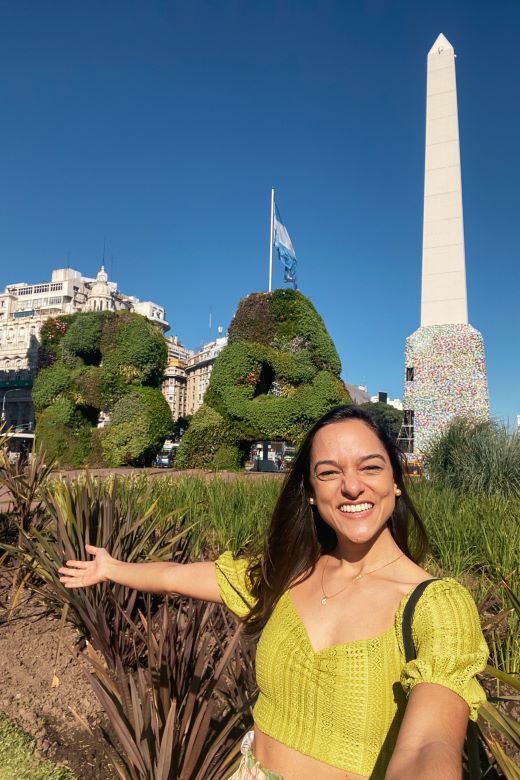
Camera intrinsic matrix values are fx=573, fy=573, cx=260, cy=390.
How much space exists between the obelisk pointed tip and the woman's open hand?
67.1ft

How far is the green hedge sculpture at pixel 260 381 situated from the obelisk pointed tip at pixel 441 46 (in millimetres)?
10771

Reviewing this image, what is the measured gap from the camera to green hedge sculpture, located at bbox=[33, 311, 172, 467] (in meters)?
14.2

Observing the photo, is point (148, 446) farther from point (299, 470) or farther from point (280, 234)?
point (299, 470)

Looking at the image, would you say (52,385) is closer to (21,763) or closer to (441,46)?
(21,763)

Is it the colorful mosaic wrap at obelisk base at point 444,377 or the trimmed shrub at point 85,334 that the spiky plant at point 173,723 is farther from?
the colorful mosaic wrap at obelisk base at point 444,377

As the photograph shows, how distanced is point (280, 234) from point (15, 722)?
63.0 feet

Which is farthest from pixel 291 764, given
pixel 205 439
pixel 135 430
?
pixel 135 430

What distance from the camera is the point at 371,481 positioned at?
1431mm

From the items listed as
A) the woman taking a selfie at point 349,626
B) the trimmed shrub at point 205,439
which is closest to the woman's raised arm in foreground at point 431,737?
the woman taking a selfie at point 349,626

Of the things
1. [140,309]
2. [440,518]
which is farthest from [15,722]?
[140,309]

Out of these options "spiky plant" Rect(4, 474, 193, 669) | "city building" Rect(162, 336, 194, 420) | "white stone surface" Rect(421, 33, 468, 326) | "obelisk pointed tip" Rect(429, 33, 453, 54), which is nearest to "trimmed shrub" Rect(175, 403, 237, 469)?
"white stone surface" Rect(421, 33, 468, 326)

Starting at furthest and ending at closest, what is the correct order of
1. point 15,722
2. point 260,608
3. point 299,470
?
point 15,722, point 299,470, point 260,608

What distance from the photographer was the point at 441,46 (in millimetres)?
18016

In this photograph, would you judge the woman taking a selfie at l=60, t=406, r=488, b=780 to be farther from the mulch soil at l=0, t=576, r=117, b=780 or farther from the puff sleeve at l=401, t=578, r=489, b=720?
the mulch soil at l=0, t=576, r=117, b=780
